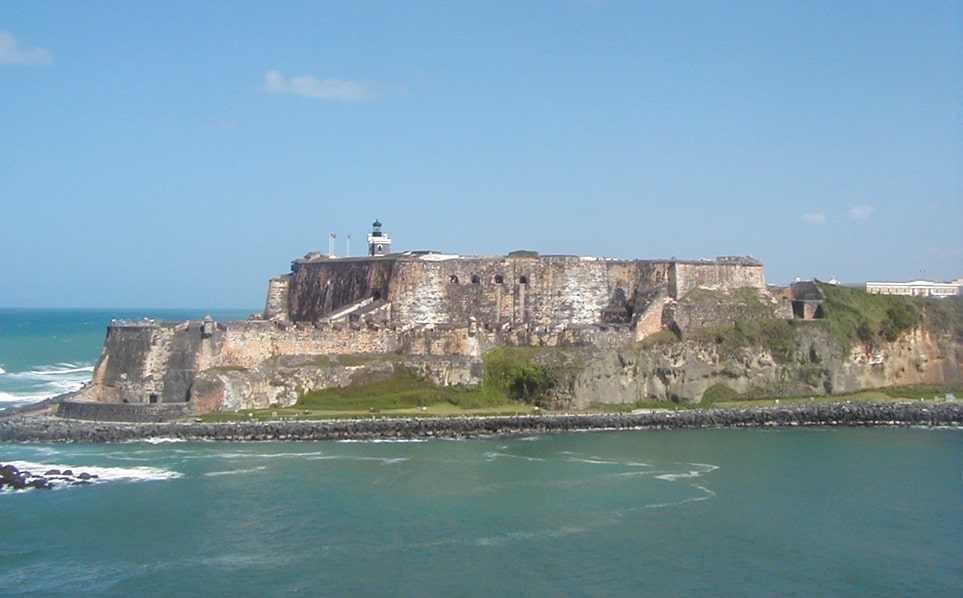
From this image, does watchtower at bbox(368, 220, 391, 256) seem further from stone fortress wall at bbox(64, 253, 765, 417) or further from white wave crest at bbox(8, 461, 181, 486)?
white wave crest at bbox(8, 461, 181, 486)

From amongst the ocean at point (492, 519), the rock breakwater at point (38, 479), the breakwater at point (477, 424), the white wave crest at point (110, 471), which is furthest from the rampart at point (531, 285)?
the rock breakwater at point (38, 479)

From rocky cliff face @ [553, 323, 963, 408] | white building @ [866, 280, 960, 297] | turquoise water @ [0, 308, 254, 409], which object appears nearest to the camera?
rocky cliff face @ [553, 323, 963, 408]

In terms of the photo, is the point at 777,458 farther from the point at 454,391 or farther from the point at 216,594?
the point at 216,594

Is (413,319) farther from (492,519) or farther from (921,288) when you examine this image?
→ (921,288)

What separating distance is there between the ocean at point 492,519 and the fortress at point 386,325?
3.54 m

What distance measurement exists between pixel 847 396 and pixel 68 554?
2802 centimetres

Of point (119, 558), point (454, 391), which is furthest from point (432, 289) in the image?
point (119, 558)

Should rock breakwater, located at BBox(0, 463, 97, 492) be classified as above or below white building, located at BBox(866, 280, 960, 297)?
below

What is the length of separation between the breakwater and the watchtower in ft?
50.5

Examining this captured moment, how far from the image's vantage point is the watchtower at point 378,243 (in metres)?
45.1

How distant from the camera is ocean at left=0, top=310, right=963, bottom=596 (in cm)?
1703

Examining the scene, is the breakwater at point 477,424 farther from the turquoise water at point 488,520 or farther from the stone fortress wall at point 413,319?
the stone fortress wall at point 413,319

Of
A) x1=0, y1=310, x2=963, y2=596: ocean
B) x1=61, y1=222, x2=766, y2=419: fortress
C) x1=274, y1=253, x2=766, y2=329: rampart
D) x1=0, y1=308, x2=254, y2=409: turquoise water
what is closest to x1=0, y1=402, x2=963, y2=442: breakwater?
x1=0, y1=310, x2=963, y2=596: ocean

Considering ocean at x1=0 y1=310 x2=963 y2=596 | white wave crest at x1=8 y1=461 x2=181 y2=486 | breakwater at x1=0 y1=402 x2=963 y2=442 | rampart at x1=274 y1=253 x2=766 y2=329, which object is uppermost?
rampart at x1=274 y1=253 x2=766 y2=329
